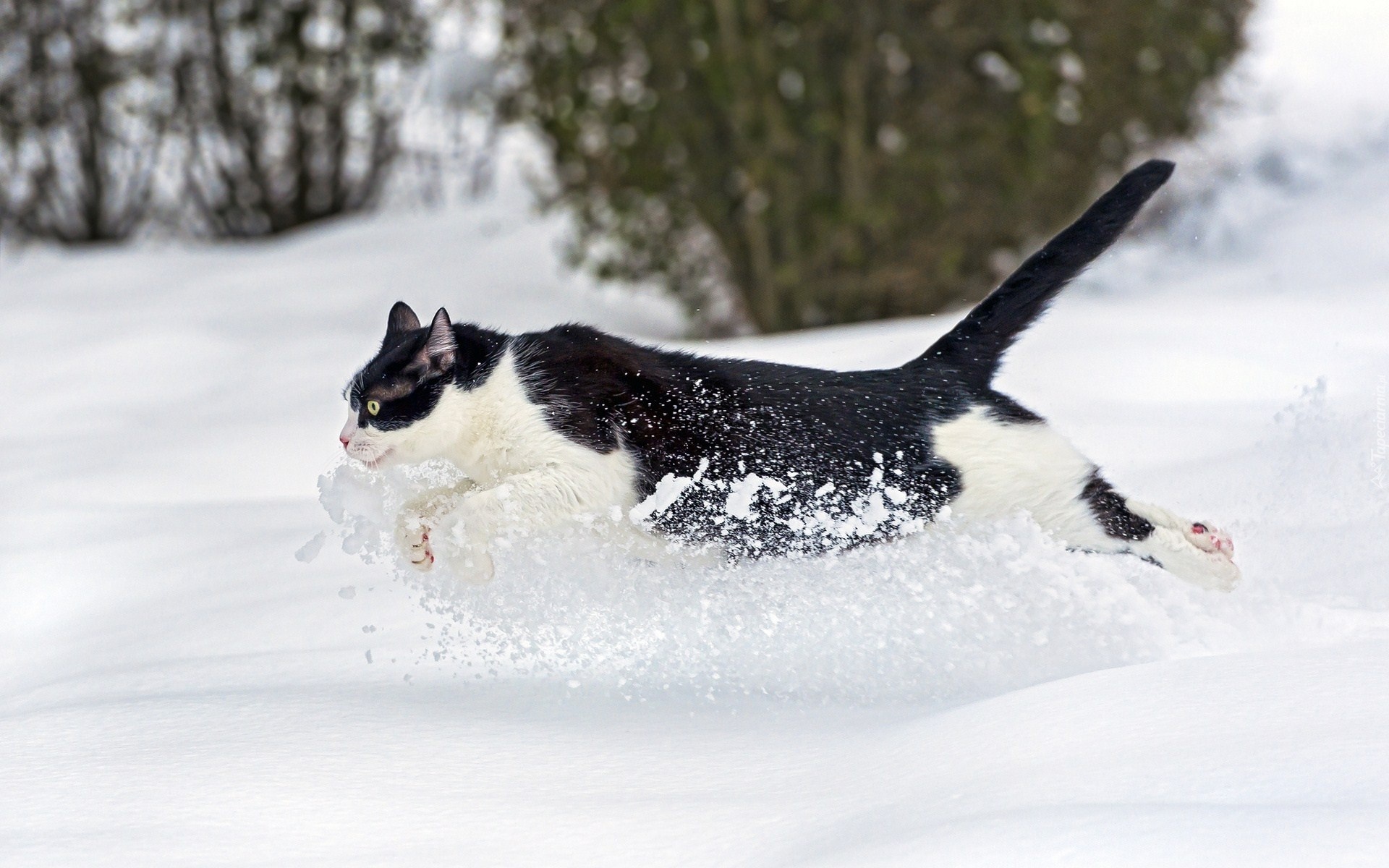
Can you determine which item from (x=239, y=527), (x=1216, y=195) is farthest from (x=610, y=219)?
(x=1216, y=195)

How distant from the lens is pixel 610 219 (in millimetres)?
7594

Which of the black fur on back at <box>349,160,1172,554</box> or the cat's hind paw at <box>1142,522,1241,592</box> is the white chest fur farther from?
the cat's hind paw at <box>1142,522,1241,592</box>

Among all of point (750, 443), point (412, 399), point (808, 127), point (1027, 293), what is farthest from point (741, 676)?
point (808, 127)

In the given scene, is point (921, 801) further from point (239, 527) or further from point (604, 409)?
point (239, 527)

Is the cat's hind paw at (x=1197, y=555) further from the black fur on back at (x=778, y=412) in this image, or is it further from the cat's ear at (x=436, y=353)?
the cat's ear at (x=436, y=353)

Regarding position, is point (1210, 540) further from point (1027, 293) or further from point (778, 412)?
point (778, 412)

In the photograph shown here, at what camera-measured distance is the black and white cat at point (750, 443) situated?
8.57 feet

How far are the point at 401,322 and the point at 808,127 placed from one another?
413 cm

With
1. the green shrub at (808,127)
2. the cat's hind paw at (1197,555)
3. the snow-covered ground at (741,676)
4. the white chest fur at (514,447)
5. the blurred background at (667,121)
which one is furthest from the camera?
the blurred background at (667,121)

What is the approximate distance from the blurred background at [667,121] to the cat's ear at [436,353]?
3859 millimetres

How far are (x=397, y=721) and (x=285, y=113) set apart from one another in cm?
737

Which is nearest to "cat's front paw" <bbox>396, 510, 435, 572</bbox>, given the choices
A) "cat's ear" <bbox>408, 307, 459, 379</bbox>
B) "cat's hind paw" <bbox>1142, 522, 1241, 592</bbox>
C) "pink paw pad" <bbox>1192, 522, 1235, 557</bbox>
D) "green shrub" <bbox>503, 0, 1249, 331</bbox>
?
"cat's ear" <bbox>408, 307, 459, 379</bbox>

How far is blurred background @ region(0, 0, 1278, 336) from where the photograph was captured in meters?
6.76

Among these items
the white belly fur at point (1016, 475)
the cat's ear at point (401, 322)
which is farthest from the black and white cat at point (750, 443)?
the cat's ear at point (401, 322)
